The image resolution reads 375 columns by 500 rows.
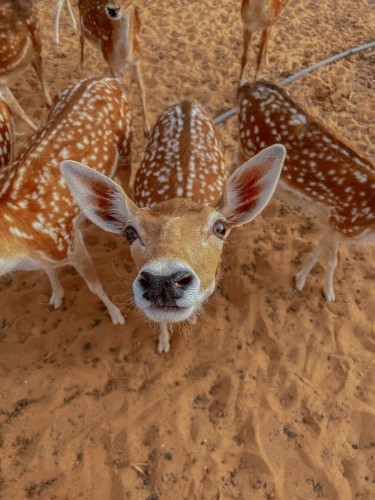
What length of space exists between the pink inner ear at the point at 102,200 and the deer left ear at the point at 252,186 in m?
0.65

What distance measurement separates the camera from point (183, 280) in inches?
72.3

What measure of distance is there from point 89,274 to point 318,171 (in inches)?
85.5

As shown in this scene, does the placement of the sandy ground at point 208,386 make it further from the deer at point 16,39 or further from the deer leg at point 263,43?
the deer leg at point 263,43

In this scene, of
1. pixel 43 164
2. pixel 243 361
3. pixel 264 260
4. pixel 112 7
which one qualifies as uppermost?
pixel 112 7

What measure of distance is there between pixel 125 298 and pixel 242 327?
1.16 m

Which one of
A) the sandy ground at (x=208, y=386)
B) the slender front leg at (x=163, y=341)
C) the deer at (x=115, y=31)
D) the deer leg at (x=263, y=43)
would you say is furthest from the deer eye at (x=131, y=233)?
the deer leg at (x=263, y=43)

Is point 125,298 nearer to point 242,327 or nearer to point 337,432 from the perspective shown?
point 242,327

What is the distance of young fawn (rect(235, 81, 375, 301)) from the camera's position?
11.2 feet

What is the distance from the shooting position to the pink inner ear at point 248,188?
2271 mm

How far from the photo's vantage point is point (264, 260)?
162 inches

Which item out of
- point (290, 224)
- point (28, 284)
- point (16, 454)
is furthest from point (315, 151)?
point (16, 454)

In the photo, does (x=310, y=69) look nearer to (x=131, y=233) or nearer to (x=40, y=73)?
(x=40, y=73)

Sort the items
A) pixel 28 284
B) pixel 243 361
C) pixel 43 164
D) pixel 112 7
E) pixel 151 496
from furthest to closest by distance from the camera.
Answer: pixel 112 7 → pixel 28 284 → pixel 243 361 → pixel 43 164 → pixel 151 496

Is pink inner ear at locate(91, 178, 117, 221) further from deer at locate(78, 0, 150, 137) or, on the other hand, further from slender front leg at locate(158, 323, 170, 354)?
deer at locate(78, 0, 150, 137)
